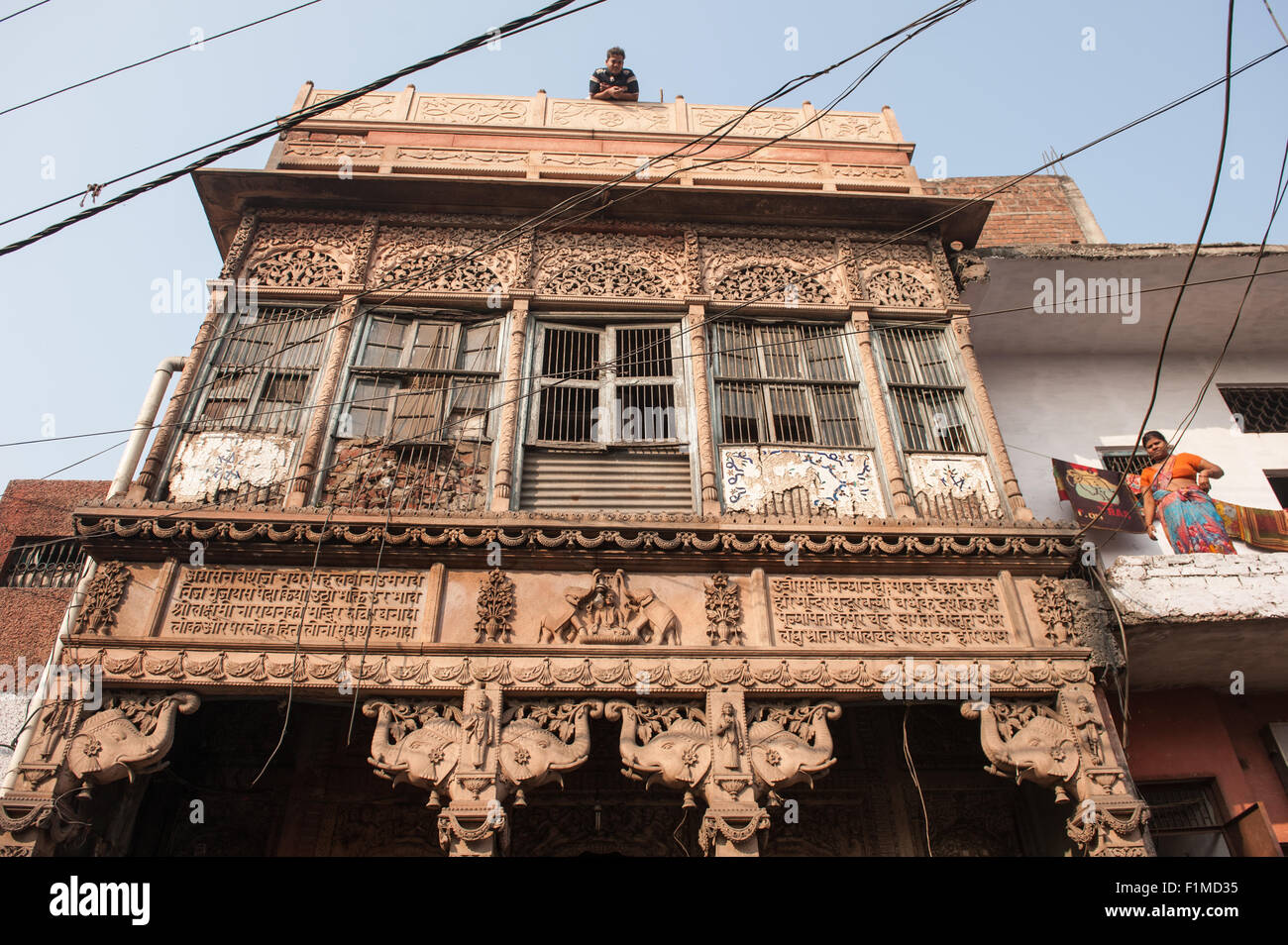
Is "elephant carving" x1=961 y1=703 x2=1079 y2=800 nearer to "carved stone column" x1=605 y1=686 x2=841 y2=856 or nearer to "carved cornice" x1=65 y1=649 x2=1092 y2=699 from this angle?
"carved cornice" x1=65 y1=649 x2=1092 y2=699

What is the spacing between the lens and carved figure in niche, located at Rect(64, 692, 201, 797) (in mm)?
5812

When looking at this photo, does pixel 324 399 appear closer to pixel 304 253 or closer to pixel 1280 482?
pixel 304 253

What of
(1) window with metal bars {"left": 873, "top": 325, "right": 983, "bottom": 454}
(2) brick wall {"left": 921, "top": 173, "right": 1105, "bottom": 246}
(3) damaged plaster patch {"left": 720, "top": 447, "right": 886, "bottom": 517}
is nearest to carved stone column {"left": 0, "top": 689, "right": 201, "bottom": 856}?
(3) damaged plaster patch {"left": 720, "top": 447, "right": 886, "bottom": 517}

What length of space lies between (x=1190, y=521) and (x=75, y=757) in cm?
980

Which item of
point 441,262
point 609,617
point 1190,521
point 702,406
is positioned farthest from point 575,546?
point 1190,521

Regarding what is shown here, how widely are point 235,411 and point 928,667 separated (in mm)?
6108

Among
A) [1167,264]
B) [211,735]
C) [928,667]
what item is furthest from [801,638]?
[1167,264]

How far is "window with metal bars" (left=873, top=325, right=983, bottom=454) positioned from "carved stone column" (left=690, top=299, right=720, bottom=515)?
171 centimetres

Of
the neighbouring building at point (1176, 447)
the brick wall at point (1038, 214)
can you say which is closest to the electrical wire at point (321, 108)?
the neighbouring building at point (1176, 447)

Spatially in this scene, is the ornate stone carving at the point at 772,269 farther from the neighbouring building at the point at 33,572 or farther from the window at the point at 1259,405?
the neighbouring building at the point at 33,572

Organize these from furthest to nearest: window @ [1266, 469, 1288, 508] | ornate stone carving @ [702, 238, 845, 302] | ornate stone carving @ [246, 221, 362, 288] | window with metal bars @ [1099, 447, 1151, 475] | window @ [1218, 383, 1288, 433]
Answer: window @ [1218, 383, 1288, 433]
window @ [1266, 469, 1288, 508]
window with metal bars @ [1099, 447, 1151, 475]
ornate stone carving @ [702, 238, 845, 302]
ornate stone carving @ [246, 221, 362, 288]

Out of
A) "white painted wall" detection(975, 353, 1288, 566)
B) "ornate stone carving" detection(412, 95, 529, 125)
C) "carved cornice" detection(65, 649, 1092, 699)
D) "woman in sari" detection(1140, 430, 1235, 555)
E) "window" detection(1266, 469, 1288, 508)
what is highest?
"ornate stone carving" detection(412, 95, 529, 125)

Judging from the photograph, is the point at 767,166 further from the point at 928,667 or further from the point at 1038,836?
the point at 1038,836

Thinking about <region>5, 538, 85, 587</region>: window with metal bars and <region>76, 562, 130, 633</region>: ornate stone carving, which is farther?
<region>5, 538, 85, 587</region>: window with metal bars
